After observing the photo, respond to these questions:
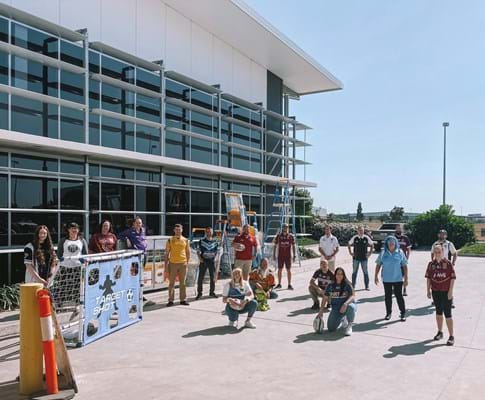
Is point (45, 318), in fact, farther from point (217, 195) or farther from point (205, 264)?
point (217, 195)

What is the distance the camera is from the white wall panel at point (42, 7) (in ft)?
38.0

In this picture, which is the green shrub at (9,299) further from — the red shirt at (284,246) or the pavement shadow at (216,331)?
the red shirt at (284,246)

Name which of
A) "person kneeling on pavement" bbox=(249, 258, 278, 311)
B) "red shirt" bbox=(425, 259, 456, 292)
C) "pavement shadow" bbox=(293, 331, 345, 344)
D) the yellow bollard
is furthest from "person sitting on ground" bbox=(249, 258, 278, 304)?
the yellow bollard

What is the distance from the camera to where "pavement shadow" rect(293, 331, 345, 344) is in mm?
7812

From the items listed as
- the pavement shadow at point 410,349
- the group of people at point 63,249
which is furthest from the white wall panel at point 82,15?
the pavement shadow at point 410,349

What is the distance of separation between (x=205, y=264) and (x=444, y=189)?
3052cm

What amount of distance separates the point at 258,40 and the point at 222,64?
5.65ft

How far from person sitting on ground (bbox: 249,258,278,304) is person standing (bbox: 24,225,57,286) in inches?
178

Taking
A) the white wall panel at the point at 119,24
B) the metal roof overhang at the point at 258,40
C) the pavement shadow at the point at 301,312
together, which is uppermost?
the metal roof overhang at the point at 258,40

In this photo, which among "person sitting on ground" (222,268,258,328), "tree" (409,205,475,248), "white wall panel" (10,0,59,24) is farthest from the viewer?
"tree" (409,205,475,248)

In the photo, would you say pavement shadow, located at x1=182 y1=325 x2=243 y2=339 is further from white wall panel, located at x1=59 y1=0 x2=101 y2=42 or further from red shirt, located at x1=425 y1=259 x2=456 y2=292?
white wall panel, located at x1=59 y1=0 x2=101 y2=42

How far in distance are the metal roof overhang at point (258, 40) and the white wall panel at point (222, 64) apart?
269mm

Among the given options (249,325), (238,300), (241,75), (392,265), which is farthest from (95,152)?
(241,75)

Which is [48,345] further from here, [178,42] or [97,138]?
[178,42]
